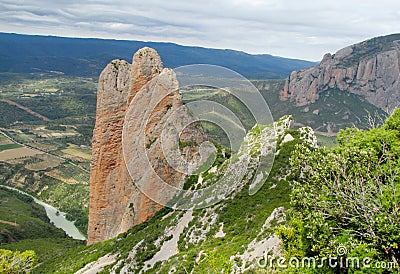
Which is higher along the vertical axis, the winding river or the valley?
the valley

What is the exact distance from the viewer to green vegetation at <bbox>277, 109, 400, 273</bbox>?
12.3m

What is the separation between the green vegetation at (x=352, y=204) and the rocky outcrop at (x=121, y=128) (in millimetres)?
24257

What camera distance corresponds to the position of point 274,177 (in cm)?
3164

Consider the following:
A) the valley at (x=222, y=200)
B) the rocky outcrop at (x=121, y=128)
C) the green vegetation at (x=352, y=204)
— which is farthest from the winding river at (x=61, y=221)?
the green vegetation at (x=352, y=204)

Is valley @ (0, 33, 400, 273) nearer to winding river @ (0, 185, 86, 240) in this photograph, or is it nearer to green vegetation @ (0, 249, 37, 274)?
green vegetation @ (0, 249, 37, 274)

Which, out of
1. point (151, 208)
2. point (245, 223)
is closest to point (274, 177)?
point (245, 223)

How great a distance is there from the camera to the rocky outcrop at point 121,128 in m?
39.9

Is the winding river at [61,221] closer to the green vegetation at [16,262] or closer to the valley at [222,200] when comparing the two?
the valley at [222,200]

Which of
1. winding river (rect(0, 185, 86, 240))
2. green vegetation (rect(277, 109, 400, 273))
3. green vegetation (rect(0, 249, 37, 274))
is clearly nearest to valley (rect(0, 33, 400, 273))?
green vegetation (rect(277, 109, 400, 273))

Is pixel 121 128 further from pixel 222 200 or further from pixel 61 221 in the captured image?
pixel 61 221

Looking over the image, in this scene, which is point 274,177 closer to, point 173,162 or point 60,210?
point 173,162

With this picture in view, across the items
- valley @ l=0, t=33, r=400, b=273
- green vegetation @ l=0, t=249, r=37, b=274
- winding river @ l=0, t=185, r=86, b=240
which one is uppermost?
valley @ l=0, t=33, r=400, b=273

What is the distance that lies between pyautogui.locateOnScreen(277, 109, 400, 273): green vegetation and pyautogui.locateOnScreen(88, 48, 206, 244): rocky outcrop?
24.3m

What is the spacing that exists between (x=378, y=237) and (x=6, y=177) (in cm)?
17914
